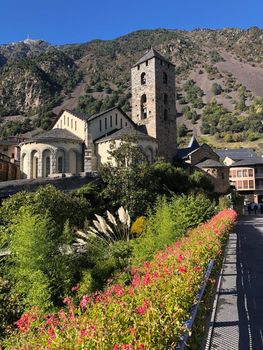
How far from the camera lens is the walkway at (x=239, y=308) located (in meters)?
6.12

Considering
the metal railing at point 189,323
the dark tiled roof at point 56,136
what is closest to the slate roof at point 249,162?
the dark tiled roof at point 56,136

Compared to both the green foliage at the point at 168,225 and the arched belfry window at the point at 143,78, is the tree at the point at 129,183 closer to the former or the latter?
the green foliage at the point at 168,225

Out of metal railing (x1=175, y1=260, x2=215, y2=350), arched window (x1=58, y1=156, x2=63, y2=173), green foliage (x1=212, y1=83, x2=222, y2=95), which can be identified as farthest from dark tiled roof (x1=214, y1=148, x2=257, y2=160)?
green foliage (x1=212, y1=83, x2=222, y2=95)

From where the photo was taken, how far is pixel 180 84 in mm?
169125

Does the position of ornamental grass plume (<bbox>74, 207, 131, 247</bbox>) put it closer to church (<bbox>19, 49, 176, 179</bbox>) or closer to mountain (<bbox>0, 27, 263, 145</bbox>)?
church (<bbox>19, 49, 176, 179</bbox>)

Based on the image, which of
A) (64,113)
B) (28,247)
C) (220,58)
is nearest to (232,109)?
(220,58)

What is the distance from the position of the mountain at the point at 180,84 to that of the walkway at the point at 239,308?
101956 millimetres

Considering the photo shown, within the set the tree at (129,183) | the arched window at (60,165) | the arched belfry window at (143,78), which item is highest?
the arched belfry window at (143,78)

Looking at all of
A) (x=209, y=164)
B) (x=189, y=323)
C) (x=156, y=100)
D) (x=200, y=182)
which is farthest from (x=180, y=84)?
(x=189, y=323)

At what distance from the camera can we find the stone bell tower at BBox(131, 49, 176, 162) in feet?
152

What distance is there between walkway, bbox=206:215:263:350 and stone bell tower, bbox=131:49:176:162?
3422 centimetres

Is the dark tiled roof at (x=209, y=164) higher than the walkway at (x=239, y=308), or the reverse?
the dark tiled roof at (x=209, y=164)

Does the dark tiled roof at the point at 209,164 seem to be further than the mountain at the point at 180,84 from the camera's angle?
No

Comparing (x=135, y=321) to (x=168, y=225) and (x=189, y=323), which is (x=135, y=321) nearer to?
(x=189, y=323)
